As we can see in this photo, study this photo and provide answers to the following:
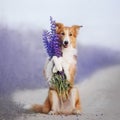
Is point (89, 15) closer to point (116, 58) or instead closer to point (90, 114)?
point (116, 58)

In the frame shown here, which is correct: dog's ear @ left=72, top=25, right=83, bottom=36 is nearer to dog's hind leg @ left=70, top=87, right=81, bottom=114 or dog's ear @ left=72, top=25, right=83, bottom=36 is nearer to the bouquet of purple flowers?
the bouquet of purple flowers

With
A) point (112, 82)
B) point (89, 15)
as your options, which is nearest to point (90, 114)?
point (112, 82)

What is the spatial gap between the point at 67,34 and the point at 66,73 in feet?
0.89

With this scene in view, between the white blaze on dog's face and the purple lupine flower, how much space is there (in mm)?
35

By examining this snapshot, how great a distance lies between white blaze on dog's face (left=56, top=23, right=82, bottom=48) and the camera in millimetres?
2619

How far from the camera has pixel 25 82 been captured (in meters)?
2.68

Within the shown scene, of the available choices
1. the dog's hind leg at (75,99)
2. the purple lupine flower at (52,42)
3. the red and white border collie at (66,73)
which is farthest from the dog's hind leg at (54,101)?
the purple lupine flower at (52,42)

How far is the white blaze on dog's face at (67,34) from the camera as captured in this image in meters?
2.62

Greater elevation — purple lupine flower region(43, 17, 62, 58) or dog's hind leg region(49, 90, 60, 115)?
purple lupine flower region(43, 17, 62, 58)

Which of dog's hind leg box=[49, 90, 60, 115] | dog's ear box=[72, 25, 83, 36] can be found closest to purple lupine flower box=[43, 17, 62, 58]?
dog's ear box=[72, 25, 83, 36]

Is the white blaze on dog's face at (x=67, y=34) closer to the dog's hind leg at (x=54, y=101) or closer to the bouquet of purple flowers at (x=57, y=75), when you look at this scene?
the bouquet of purple flowers at (x=57, y=75)

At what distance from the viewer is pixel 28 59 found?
2699 mm

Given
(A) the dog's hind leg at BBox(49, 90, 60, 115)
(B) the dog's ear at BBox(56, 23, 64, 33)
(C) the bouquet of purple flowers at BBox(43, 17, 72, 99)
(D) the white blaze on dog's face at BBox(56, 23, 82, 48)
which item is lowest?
(A) the dog's hind leg at BBox(49, 90, 60, 115)

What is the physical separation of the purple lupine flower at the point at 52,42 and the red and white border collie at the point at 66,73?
28mm
